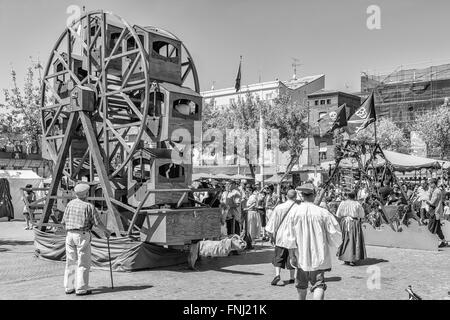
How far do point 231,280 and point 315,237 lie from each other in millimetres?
3317

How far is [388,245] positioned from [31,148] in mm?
32088

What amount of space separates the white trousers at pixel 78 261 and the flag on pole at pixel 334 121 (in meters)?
10.8

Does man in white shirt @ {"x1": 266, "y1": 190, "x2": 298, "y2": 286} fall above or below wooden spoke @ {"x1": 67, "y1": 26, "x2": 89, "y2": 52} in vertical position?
below

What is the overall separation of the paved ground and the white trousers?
0.22m

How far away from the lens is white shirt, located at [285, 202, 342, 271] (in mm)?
6469

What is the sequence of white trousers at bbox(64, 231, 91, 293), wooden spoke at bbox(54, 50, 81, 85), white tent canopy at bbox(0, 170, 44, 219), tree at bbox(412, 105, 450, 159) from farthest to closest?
1. tree at bbox(412, 105, 450, 159)
2. white tent canopy at bbox(0, 170, 44, 219)
3. wooden spoke at bbox(54, 50, 81, 85)
4. white trousers at bbox(64, 231, 91, 293)

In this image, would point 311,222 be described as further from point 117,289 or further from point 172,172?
point 172,172

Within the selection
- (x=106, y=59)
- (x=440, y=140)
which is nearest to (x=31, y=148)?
(x=106, y=59)

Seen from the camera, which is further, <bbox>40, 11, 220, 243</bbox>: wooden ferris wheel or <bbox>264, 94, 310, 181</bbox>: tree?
<bbox>264, 94, 310, 181</bbox>: tree

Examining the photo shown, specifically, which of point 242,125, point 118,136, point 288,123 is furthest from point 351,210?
point 242,125

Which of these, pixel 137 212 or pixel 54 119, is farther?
pixel 54 119

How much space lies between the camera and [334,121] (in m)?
17.4

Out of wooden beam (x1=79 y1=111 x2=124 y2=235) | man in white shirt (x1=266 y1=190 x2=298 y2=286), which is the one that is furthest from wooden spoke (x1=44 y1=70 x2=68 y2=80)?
man in white shirt (x1=266 y1=190 x2=298 y2=286)

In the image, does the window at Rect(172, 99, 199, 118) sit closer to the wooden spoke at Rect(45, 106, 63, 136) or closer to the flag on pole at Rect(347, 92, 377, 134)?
the wooden spoke at Rect(45, 106, 63, 136)
